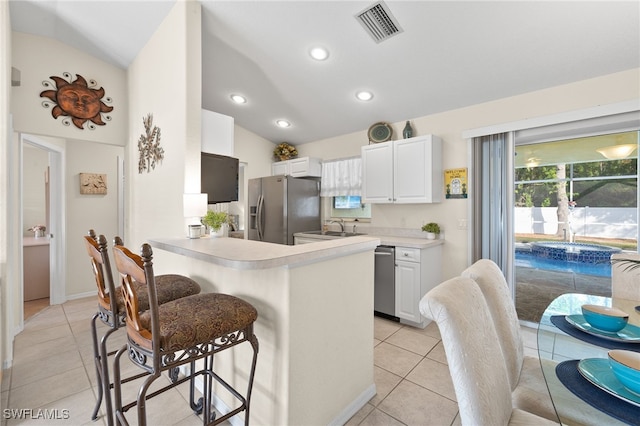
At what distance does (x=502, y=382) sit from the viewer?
3.30 ft

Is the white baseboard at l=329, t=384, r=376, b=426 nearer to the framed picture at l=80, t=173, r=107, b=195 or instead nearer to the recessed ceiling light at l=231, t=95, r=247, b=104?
the recessed ceiling light at l=231, t=95, r=247, b=104

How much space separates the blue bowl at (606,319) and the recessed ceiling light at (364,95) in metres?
2.69

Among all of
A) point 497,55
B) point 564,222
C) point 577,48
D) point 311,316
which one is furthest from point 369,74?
point 564,222

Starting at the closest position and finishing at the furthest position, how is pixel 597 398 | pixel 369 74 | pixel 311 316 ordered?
1. pixel 597 398
2. pixel 311 316
3. pixel 369 74

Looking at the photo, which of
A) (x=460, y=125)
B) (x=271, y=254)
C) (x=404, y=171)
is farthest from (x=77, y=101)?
(x=460, y=125)

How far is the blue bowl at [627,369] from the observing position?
0.81 meters

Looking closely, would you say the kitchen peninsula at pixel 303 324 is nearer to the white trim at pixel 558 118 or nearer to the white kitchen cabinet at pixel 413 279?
the white kitchen cabinet at pixel 413 279

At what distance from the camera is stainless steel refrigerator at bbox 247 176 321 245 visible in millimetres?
3947

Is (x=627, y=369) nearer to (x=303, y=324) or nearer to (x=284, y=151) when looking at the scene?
(x=303, y=324)

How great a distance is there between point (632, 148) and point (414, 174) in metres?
2.18

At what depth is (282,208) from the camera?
3949 millimetres

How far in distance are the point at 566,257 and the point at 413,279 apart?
3.64m

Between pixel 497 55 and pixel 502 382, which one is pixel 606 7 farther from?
pixel 502 382

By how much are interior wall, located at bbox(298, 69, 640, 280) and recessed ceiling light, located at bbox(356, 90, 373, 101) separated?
0.65m
